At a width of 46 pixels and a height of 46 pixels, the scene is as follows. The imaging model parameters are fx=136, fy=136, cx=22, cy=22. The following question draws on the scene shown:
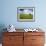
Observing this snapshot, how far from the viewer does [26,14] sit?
15.5 feet

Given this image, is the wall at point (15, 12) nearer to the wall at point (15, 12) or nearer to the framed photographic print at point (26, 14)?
the wall at point (15, 12)

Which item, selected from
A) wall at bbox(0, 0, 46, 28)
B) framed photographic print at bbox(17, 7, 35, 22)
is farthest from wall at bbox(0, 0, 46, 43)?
framed photographic print at bbox(17, 7, 35, 22)

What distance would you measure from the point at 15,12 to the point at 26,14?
39 centimetres

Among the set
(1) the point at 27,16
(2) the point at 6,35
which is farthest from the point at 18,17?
(2) the point at 6,35

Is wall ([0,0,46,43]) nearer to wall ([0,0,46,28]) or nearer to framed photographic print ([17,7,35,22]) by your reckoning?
wall ([0,0,46,28])

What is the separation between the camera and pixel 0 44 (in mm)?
4605

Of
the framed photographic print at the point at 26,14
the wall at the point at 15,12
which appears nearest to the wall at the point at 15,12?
the wall at the point at 15,12

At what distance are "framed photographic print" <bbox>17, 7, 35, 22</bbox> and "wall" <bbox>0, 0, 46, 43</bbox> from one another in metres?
0.10

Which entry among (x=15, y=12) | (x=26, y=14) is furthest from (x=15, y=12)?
A: (x=26, y=14)

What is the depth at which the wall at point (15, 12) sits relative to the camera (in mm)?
4699

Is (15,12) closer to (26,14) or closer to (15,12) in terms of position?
(15,12)

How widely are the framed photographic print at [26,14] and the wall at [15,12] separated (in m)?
0.10

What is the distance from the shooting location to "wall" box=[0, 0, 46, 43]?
470cm

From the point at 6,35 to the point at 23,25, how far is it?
0.82 m
